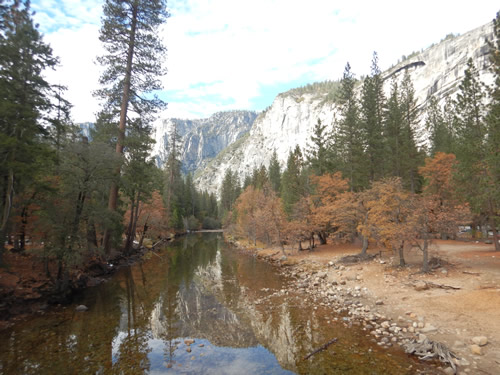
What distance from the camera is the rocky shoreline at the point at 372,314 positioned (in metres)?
7.34

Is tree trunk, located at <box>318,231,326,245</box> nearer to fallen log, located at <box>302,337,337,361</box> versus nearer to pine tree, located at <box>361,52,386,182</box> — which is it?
pine tree, located at <box>361,52,386,182</box>

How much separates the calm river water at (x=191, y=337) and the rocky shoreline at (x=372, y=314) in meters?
0.64

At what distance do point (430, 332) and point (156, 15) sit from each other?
23561 mm

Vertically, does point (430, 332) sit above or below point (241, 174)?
below

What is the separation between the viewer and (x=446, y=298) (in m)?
10.7

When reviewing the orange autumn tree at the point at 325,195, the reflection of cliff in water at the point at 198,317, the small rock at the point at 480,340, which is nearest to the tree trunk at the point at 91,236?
Result: the reflection of cliff in water at the point at 198,317

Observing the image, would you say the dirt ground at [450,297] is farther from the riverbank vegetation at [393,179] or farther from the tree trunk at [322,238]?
the tree trunk at [322,238]

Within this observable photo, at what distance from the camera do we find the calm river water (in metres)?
7.74

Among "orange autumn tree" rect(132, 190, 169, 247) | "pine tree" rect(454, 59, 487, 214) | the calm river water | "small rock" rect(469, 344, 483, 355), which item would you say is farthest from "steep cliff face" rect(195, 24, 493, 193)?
"small rock" rect(469, 344, 483, 355)

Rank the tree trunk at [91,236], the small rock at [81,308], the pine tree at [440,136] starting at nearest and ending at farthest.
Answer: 1. the small rock at [81,308]
2. the tree trunk at [91,236]
3. the pine tree at [440,136]

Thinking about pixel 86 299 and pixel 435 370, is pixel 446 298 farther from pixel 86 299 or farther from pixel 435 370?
pixel 86 299

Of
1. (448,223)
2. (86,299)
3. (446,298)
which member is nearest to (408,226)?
(448,223)

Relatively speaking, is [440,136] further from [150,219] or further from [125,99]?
[150,219]

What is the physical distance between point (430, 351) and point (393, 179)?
14742 millimetres
